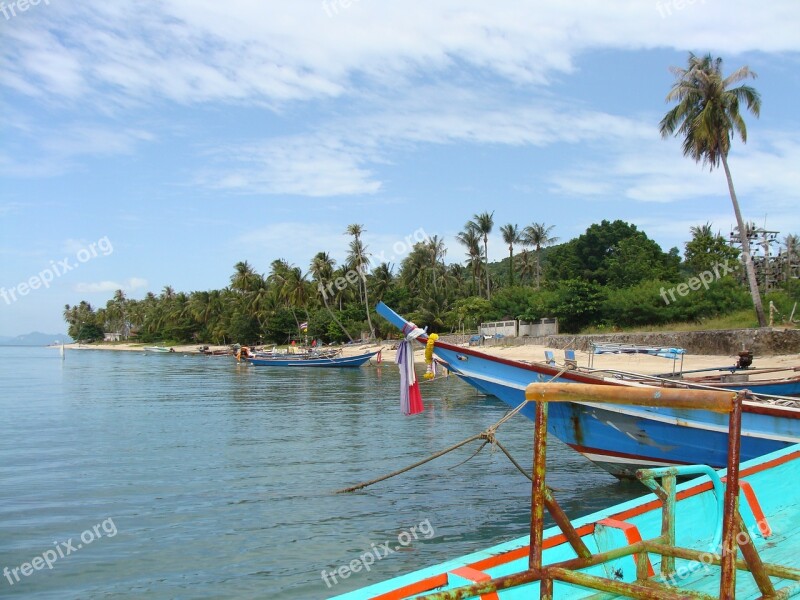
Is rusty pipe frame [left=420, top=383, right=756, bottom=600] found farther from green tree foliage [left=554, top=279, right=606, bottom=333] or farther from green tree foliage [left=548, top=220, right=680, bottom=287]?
green tree foliage [left=548, top=220, right=680, bottom=287]

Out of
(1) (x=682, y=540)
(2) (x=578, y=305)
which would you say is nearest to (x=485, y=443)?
(1) (x=682, y=540)

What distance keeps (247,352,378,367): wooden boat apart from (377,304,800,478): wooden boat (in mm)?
41646

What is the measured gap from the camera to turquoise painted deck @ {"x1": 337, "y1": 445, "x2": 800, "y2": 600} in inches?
148

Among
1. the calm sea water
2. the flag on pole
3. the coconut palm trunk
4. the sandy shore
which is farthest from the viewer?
the coconut palm trunk

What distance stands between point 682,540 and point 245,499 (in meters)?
7.64

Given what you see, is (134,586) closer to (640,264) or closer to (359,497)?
(359,497)

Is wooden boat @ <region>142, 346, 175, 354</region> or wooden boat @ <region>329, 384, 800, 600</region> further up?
wooden boat @ <region>329, 384, 800, 600</region>

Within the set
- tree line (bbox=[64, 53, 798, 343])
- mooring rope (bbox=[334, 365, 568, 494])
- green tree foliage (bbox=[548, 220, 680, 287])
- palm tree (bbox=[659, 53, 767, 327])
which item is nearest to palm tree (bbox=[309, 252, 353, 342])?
tree line (bbox=[64, 53, 798, 343])

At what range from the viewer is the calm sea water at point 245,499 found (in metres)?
7.77

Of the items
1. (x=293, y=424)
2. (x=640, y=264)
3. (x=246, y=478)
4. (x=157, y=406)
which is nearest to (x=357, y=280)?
(x=640, y=264)

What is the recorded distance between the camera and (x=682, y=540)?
5.12 m

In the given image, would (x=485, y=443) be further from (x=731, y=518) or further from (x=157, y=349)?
(x=157, y=349)

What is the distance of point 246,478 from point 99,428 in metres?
9.34

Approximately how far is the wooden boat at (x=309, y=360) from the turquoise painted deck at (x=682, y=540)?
45995mm
